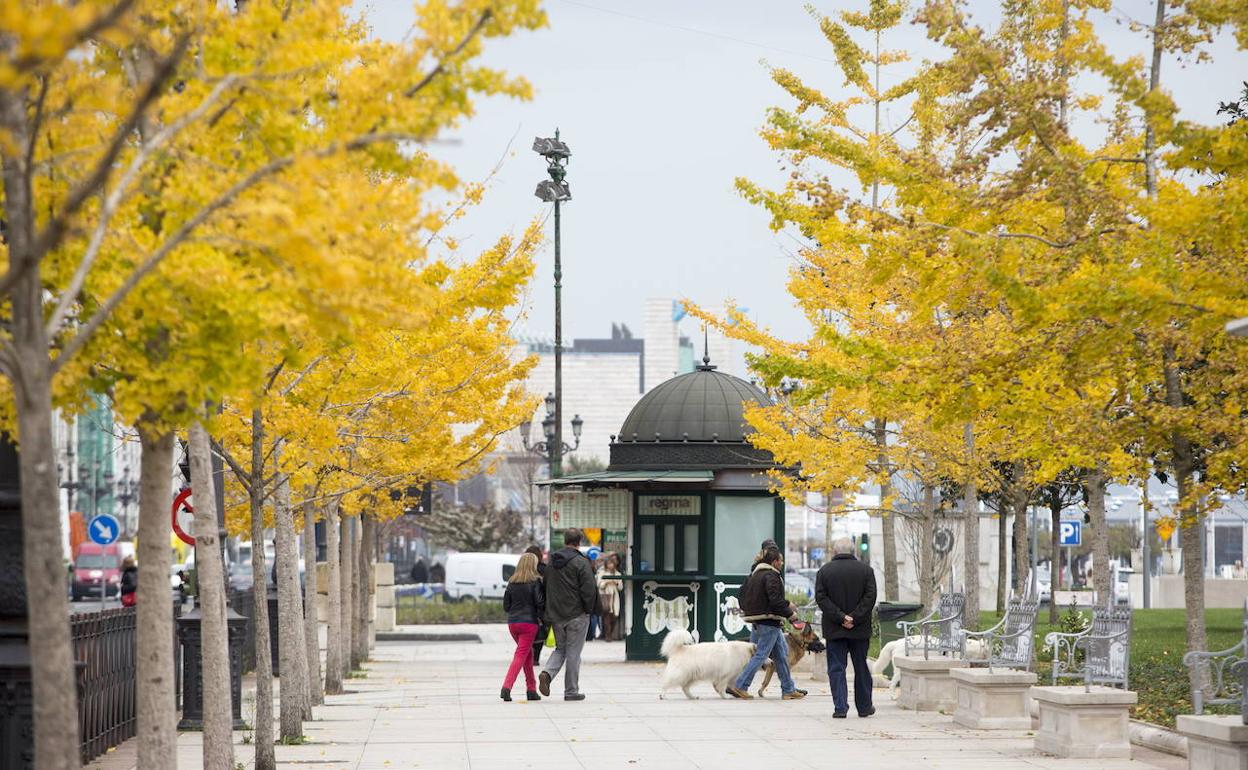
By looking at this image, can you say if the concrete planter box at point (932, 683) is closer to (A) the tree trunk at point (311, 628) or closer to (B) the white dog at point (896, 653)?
(B) the white dog at point (896, 653)

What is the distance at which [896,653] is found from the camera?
20.8 m

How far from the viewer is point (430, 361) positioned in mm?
17047

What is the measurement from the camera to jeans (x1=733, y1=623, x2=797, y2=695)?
20.4 metres

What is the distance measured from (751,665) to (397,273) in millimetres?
13537

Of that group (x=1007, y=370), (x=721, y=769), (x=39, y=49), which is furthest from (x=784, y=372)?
(x=39, y=49)

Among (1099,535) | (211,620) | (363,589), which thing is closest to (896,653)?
(1099,535)

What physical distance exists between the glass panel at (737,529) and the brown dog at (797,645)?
409 cm

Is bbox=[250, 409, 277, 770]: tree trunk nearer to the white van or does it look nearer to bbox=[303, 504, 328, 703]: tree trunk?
bbox=[303, 504, 328, 703]: tree trunk

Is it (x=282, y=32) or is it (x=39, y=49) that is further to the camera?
(x=282, y=32)

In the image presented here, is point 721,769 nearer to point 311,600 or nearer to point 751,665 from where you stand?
point 751,665

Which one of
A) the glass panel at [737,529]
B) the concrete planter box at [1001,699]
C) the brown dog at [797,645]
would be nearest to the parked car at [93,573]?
the glass panel at [737,529]

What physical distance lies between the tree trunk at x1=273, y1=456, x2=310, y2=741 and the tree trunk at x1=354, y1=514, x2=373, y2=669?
1265cm

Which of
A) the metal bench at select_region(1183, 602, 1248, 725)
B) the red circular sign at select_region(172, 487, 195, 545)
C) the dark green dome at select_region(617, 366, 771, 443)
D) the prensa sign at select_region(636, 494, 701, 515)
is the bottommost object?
the metal bench at select_region(1183, 602, 1248, 725)

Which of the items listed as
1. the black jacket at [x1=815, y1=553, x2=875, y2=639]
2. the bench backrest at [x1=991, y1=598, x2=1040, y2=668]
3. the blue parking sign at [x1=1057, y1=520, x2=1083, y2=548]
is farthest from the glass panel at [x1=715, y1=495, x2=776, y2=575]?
the blue parking sign at [x1=1057, y1=520, x2=1083, y2=548]
